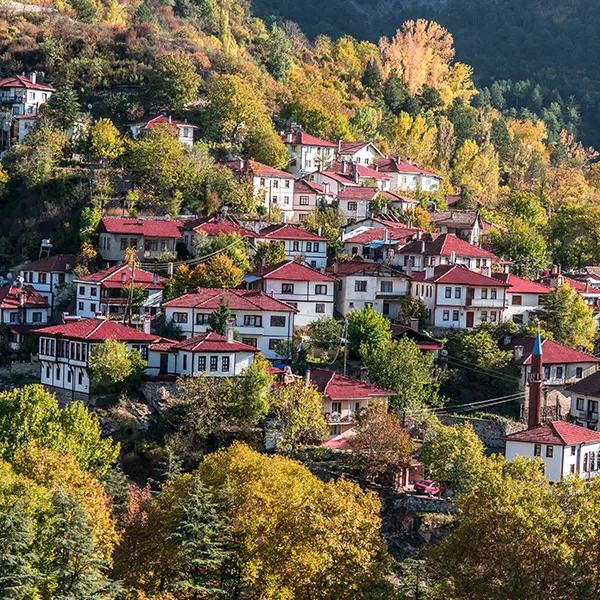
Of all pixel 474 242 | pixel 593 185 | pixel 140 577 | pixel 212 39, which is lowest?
pixel 140 577

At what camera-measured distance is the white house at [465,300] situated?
81875 mm

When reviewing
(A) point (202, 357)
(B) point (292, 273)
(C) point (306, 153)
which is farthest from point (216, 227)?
(C) point (306, 153)

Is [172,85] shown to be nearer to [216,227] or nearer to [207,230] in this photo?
[216,227]

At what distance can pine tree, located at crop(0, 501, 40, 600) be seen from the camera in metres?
49.1

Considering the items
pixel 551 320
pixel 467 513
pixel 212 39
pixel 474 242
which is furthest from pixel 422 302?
pixel 212 39

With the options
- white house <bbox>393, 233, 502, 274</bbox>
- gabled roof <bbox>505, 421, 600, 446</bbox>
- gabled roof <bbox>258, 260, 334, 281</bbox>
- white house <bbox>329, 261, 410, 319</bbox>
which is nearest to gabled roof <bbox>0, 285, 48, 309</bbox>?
gabled roof <bbox>258, 260, 334, 281</bbox>

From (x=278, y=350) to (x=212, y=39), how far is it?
63.1m

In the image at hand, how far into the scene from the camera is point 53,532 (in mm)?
52031

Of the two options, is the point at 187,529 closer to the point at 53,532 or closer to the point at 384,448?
the point at 53,532

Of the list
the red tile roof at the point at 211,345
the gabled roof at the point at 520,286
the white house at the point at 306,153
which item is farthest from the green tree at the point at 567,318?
the white house at the point at 306,153

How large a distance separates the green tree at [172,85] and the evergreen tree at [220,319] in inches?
1359

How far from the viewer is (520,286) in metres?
84.6

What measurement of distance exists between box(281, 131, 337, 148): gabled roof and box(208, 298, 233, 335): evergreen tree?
33.2 meters

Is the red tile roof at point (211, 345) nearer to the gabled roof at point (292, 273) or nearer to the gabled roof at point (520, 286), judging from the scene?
the gabled roof at point (292, 273)
